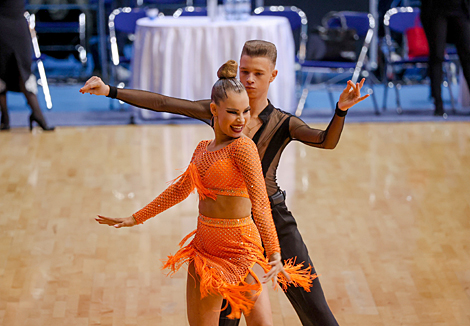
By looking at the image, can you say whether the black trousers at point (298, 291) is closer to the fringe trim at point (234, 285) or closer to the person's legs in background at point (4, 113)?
the fringe trim at point (234, 285)

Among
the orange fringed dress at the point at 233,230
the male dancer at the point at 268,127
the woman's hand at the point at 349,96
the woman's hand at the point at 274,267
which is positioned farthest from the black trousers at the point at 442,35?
the woman's hand at the point at 274,267

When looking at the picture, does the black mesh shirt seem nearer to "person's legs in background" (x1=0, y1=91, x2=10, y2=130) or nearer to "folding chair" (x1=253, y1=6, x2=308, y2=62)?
"person's legs in background" (x1=0, y1=91, x2=10, y2=130)

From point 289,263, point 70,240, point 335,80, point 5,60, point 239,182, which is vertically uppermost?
point 239,182

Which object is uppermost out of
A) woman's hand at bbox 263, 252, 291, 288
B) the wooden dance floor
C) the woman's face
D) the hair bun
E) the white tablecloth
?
the hair bun

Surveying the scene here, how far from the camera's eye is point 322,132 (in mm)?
1982

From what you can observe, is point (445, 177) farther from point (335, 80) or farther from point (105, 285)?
point (335, 80)

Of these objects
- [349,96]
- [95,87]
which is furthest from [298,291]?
[95,87]

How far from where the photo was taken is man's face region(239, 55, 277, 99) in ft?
6.61

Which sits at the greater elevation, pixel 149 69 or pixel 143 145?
pixel 149 69

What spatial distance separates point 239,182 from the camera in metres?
1.87

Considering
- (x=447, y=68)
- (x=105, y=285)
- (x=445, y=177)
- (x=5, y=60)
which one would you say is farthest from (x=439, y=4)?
(x=105, y=285)

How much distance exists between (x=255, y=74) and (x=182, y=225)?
6.51ft

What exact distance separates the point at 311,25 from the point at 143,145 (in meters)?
4.32

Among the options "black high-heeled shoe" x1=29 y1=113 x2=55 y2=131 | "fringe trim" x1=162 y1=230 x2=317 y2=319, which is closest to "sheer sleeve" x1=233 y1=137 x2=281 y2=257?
"fringe trim" x1=162 y1=230 x2=317 y2=319
